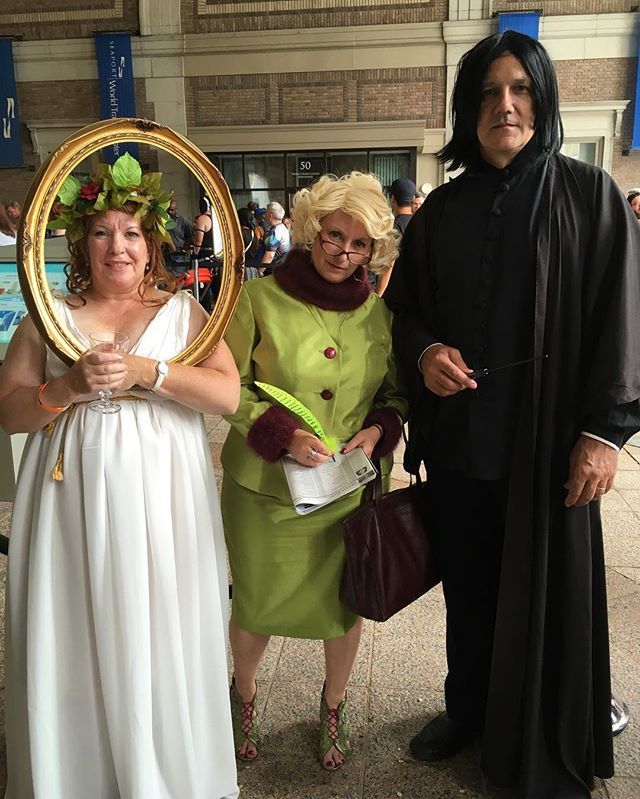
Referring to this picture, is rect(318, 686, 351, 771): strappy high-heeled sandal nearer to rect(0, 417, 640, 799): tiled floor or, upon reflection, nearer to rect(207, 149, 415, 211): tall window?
rect(0, 417, 640, 799): tiled floor

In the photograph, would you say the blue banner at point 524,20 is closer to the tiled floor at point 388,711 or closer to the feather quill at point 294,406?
the tiled floor at point 388,711

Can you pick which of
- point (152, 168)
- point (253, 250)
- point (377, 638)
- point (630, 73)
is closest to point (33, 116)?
point (152, 168)

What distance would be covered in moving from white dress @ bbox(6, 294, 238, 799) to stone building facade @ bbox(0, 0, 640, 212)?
12.2 m

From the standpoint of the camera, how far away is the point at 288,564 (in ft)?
6.41

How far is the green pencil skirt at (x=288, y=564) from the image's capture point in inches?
76.7

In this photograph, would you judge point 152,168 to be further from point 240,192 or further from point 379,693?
point 379,693

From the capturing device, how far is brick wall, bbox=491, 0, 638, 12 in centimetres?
1290

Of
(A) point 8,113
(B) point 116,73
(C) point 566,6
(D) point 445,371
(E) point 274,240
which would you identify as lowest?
(D) point 445,371

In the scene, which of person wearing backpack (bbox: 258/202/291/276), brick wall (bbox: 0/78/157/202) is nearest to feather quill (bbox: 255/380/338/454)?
person wearing backpack (bbox: 258/202/291/276)

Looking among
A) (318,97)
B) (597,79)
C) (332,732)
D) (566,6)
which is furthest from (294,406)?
(566,6)

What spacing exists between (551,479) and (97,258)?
130 centimetres

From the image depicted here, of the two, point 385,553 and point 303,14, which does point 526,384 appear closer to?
point 385,553

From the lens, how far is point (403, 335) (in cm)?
195

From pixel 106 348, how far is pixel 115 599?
0.62m
